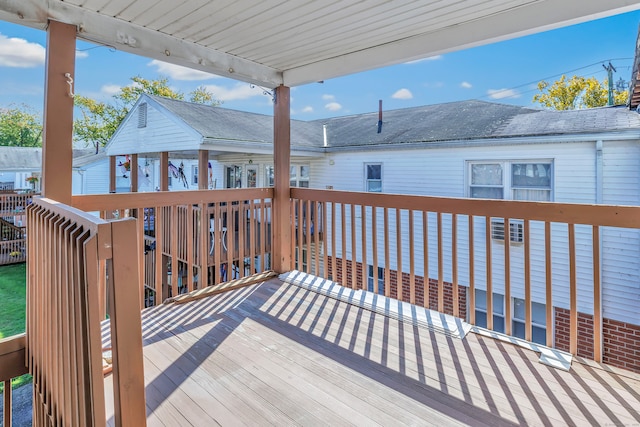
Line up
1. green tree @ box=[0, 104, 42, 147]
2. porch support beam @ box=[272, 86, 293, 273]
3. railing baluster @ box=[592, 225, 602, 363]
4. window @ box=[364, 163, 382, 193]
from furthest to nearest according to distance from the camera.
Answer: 1. green tree @ box=[0, 104, 42, 147]
2. window @ box=[364, 163, 382, 193]
3. porch support beam @ box=[272, 86, 293, 273]
4. railing baluster @ box=[592, 225, 602, 363]

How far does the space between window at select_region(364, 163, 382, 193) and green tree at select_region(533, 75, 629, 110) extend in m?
9.24

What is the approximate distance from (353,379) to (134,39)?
3.01 m

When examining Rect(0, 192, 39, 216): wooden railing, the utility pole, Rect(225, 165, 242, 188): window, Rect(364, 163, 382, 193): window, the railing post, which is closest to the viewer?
the railing post

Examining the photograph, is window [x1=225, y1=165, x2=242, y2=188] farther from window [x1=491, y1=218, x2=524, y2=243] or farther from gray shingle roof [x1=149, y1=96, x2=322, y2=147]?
window [x1=491, y1=218, x2=524, y2=243]

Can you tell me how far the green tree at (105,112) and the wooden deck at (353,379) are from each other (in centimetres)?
1708

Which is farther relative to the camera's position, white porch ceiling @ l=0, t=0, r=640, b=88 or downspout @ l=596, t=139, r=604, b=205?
downspout @ l=596, t=139, r=604, b=205

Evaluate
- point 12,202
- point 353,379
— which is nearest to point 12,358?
point 353,379

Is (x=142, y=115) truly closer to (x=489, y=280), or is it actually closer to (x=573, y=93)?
(x=489, y=280)

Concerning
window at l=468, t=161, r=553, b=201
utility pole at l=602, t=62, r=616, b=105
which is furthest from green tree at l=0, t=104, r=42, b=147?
utility pole at l=602, t=62, r=616, b=105

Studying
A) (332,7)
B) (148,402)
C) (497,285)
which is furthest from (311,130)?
(148,402)

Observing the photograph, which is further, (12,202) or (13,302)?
(12,202)

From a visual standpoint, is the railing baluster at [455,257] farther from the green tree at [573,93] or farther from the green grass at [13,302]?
the green tree at [573,93]

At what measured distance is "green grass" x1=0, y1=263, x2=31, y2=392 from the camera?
532cm

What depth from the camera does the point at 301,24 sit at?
2.75 m
